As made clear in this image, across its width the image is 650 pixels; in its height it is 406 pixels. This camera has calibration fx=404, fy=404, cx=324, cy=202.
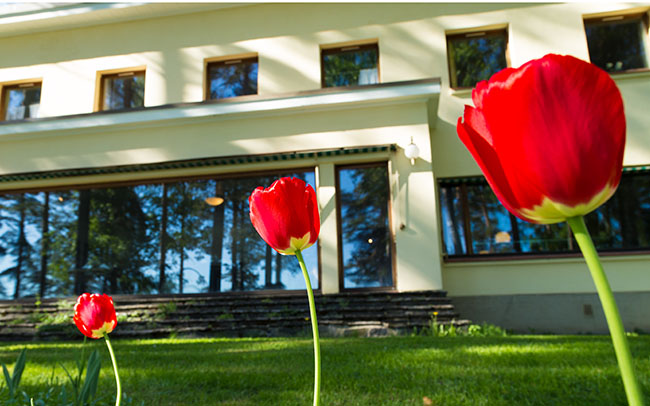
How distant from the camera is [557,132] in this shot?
0.44 m

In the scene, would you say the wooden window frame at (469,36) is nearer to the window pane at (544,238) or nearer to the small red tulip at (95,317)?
the window pane at (544,238)

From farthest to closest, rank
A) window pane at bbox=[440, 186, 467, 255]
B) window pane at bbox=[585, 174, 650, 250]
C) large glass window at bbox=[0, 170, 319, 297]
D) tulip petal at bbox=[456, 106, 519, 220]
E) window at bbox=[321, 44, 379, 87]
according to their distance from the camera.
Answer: window at bbox=[321, 44, 379, 87]
window pane at bbox=[440, 186, 467, 255]
large glass window at bbox=[0, 170, 319, 297]
window pane at bbox=[585, 174, 650, 250]
tulip petal at bbox=[456, 106, 519, 220]

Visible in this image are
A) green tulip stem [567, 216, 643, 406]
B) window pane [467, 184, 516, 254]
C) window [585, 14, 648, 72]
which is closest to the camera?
green tulip stem [567, 216, 643, 406]

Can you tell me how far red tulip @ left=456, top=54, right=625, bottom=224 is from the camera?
1.42 ft

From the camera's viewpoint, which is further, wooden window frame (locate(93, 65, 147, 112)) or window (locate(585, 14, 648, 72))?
wooden window frame (locate(93, 65, 147, 112))

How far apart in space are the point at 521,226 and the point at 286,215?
7.91 meters

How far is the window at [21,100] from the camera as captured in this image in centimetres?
1007

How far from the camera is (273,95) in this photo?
26.1 ft

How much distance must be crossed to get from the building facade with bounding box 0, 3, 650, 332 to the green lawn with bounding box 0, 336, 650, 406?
3.41 metres

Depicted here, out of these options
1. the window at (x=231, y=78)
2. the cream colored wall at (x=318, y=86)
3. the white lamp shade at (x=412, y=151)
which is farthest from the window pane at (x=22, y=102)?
the white lamp shade at (x=412, y=151)

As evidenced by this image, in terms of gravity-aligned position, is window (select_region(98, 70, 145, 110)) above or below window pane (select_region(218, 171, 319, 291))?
above

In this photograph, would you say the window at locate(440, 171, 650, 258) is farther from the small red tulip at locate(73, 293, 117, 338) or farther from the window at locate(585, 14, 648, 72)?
the small red tulip at locate(73, 293, 117, 338)

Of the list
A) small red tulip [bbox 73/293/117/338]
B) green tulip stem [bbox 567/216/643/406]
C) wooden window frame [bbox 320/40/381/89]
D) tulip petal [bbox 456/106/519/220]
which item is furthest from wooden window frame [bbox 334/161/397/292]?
green tulip stem [bbox 567/216/643/406]

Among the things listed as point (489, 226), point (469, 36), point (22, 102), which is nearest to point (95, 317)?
point (489, 226)
